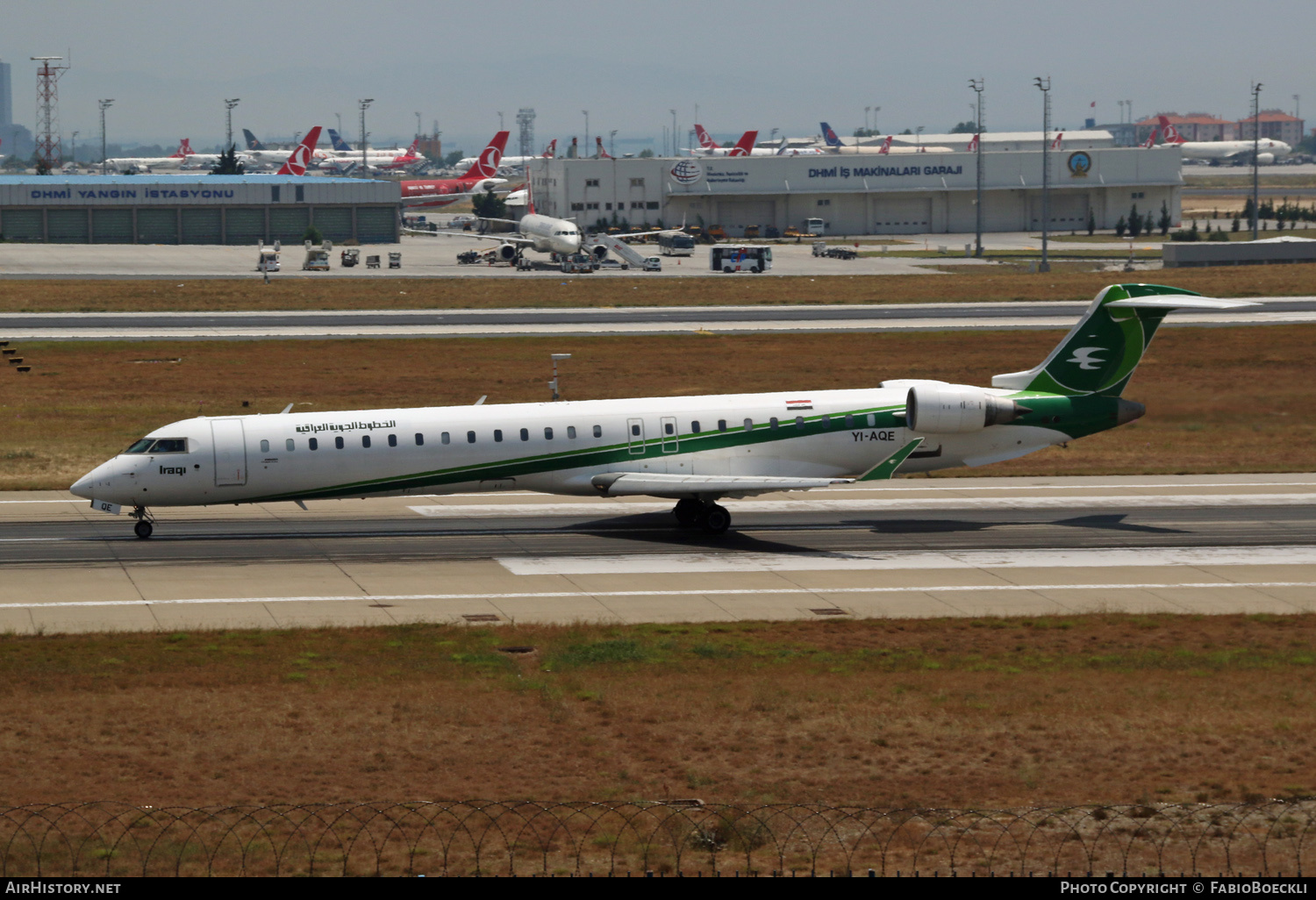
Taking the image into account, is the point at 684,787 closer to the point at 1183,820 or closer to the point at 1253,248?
the point at 1183,820

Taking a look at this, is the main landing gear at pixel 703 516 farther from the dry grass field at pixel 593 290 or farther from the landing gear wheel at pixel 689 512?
the dry grass field at pixel 593 290

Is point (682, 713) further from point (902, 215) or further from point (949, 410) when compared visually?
point (902, 215)

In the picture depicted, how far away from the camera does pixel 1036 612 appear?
33312 millimetres

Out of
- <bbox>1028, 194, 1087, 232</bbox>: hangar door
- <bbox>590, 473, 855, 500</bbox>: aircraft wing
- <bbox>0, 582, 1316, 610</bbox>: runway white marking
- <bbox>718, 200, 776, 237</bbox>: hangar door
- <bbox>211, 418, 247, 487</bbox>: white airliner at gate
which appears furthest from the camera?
<bbox>1028, 194, 1087, 232</bbox>: hangar door

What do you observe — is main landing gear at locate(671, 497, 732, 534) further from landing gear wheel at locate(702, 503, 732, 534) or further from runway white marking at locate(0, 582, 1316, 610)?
runway white marking at locate(0, 582, 1316, 610)

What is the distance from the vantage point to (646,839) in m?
18.6

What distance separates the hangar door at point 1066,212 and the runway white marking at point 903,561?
16035cm

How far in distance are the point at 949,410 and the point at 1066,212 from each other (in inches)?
6360

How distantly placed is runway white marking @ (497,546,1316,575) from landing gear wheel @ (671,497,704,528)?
9.05ft

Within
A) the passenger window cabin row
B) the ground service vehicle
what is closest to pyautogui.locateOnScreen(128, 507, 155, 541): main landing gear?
the passenger window cabin row

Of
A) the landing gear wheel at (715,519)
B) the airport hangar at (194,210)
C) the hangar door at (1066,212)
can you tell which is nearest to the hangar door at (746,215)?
the hangar door at (1066,212)

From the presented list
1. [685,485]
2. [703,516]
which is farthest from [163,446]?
[703,516]

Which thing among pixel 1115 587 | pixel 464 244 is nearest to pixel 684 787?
pixel 1115 587

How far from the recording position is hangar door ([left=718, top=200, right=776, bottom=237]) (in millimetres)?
192875
